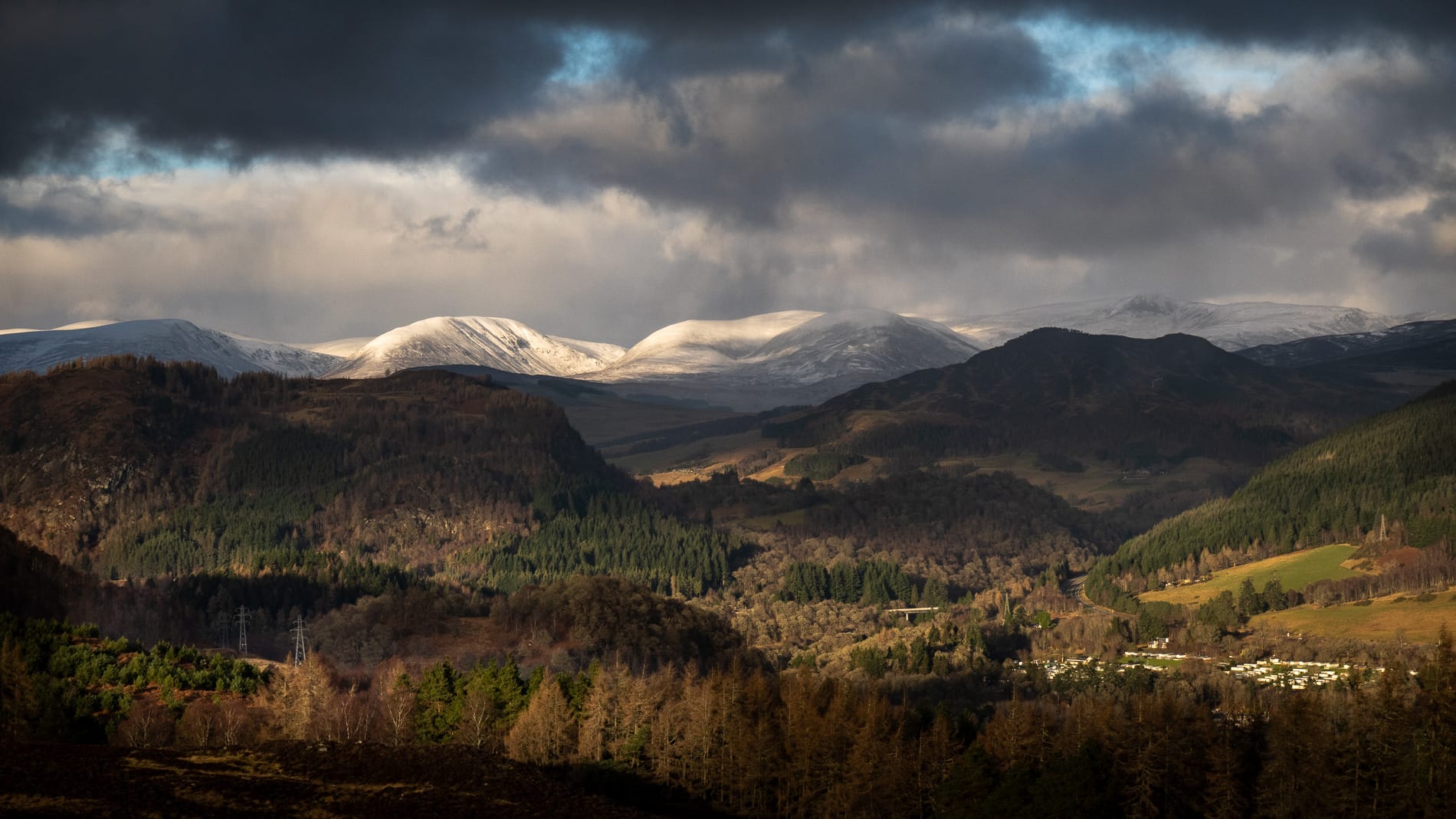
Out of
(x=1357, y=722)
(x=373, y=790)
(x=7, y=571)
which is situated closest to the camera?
(x=373, y=790)

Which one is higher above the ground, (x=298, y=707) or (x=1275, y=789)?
(x=298, y=707)

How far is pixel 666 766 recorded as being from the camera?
119 meters

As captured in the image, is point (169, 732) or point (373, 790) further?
point (169, 732)

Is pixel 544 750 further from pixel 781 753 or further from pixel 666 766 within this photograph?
pixel 781 753

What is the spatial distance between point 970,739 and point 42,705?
250 feet

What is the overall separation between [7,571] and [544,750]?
260 feet

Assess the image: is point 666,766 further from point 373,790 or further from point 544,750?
point 373,790

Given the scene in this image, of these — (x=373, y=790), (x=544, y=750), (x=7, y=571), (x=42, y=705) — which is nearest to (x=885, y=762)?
(x=544, y=750)

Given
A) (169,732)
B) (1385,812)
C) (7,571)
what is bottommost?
(1385,812)

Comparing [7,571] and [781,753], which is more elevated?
[7,571]

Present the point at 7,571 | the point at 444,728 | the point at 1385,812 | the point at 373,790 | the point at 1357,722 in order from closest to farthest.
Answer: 1. the point at 373,790
2. the point at 1385,812
3. the point at 1357,722
4. the point at 444,728
5. the point at 7,571

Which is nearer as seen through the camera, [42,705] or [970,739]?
[42,705]

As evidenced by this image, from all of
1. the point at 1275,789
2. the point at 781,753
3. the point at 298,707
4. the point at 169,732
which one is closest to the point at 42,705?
the point at 169,732

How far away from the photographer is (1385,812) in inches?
4161
